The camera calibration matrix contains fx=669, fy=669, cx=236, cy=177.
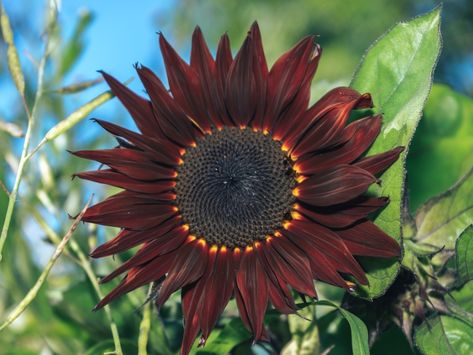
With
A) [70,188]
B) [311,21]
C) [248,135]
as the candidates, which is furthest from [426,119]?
[311,21]

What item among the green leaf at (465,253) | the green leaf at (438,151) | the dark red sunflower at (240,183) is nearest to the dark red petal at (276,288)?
the dark red sunflower at (240,183)

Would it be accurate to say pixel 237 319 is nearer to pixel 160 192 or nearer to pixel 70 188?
pixel 160 192

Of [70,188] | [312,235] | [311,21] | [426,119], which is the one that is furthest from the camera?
[311,21]

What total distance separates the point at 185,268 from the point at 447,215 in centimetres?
18

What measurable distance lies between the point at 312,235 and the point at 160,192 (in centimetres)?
11

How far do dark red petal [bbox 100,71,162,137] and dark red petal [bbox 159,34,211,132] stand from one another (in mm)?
19

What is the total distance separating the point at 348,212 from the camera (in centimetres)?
38

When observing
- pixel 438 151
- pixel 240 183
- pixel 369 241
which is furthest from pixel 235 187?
pixel 438 151

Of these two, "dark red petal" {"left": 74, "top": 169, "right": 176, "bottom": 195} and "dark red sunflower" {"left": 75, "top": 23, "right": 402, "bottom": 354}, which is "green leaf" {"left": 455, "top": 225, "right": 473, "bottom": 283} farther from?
"dark red petal" {"left": 74, "top": 169, "right": 176, "bottom": 195}

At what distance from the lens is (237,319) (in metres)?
0.44

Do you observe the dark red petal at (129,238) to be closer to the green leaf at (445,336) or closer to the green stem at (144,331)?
the green stem at (144,331)

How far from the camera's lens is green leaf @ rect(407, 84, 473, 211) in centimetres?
57

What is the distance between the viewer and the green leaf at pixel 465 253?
0.38m

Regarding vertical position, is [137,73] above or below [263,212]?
above
